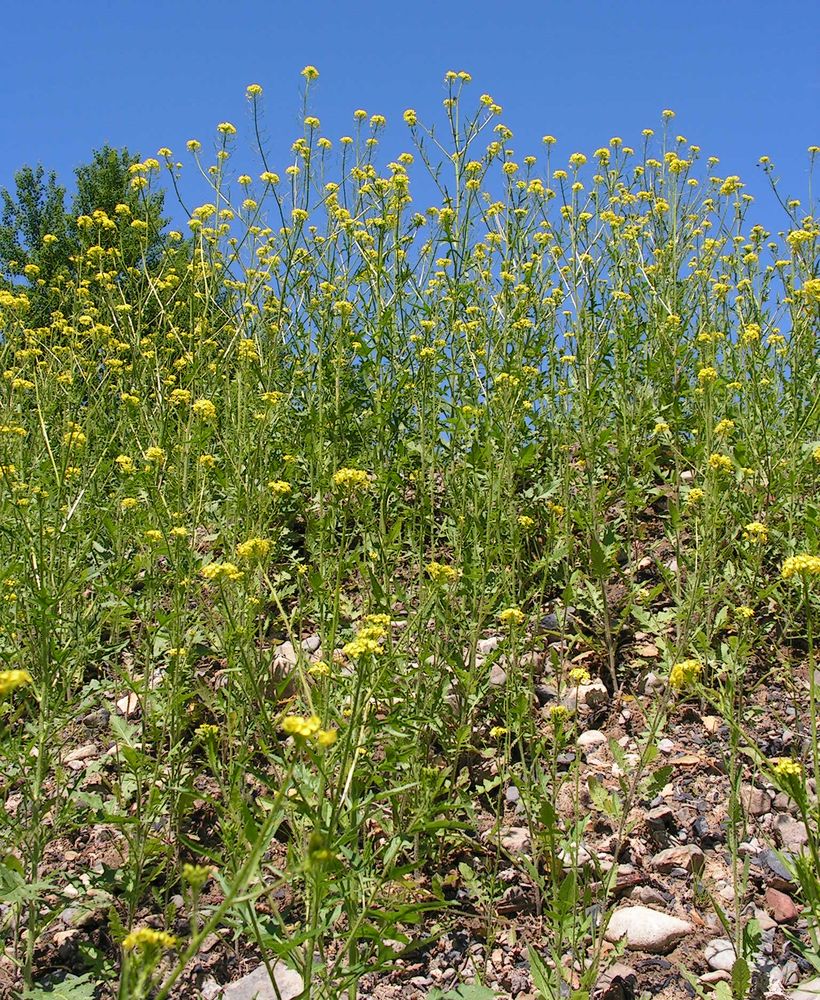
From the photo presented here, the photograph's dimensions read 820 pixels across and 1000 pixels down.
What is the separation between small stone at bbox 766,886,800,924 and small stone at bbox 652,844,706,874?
7.4 inches

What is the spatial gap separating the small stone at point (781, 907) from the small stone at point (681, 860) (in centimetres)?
19

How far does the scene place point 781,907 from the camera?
2.19 meters

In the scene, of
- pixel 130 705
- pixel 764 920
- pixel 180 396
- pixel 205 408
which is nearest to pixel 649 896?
pixel 764 920

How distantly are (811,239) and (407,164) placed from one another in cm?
218

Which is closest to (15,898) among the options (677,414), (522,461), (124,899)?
(124,899)

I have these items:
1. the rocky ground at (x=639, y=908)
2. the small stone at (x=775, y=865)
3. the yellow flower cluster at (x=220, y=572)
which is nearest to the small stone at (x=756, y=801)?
the rocky ground at (x=639, y=908)

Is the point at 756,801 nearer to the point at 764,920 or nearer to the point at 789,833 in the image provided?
the point at 789,833

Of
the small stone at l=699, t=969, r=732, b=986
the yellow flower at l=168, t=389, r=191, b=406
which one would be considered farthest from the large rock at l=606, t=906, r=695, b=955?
the yellow flower at l=168, t=389, r=191, b=406

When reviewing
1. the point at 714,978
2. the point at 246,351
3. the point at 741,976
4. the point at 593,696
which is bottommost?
the point at 714,978

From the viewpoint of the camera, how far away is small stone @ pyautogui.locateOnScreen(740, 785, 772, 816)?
253 centimetres

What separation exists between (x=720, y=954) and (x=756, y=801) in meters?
0.59

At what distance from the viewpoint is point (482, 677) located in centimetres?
269

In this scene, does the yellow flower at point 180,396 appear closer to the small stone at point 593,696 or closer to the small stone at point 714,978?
the small stone at point 593,696

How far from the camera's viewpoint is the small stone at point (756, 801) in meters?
2.53
